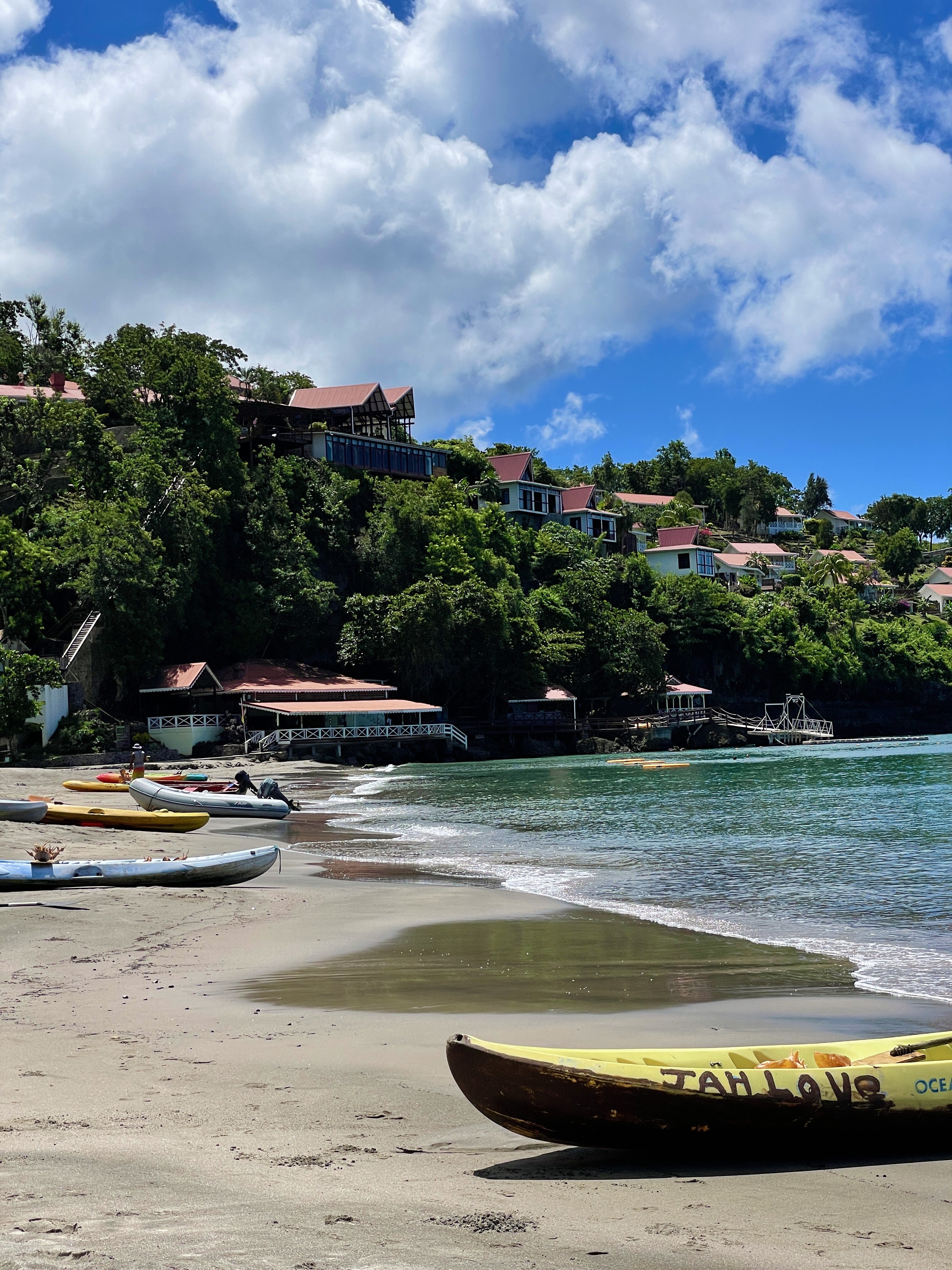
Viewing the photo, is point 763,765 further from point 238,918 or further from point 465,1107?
point 465,1107

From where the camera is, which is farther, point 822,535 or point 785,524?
point 785,524

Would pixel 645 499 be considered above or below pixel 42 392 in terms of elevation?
above

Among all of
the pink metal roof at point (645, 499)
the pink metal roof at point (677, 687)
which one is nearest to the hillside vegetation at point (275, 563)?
the pink metal roof at point (677, 687)

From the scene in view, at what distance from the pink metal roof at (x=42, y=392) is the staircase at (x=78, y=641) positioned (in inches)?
682

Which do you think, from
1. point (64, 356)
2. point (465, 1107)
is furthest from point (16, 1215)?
point (64, 356)

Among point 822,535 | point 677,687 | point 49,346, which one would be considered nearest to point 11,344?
point 49,346

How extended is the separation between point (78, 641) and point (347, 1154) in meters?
50.4

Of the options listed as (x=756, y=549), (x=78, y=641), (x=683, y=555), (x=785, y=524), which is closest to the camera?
(x=78, y=641)

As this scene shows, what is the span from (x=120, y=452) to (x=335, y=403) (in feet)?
73.3

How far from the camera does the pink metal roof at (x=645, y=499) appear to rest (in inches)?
4788

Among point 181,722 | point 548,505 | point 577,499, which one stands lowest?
point 181,722

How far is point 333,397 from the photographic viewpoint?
78500 millimetres

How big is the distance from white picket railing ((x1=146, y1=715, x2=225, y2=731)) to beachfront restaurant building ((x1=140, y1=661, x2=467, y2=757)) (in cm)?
4

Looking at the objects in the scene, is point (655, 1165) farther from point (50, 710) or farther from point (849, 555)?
point (849, 555)
